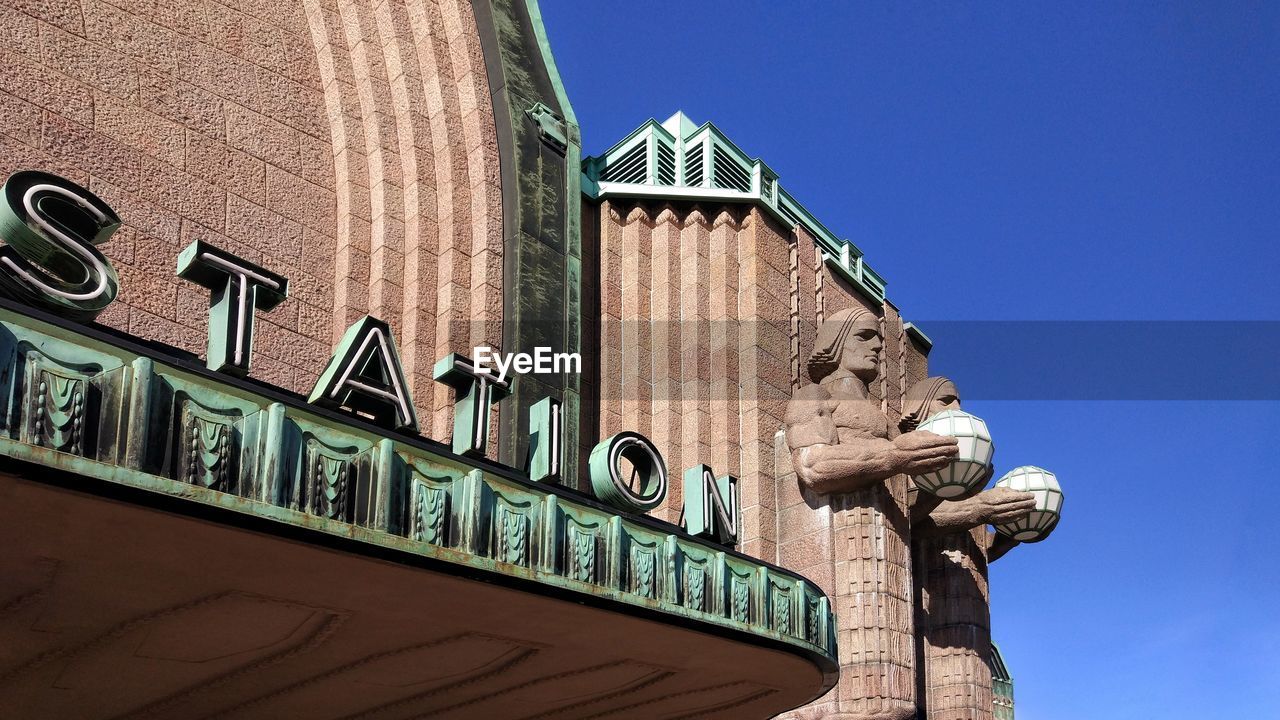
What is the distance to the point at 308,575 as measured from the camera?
13.4 m

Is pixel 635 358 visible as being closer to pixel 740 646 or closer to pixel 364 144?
pixel 364 144

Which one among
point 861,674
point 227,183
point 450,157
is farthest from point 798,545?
point 227,183

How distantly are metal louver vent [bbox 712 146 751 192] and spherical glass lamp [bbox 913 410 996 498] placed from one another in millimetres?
5892

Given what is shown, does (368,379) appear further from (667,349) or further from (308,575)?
(667,349)

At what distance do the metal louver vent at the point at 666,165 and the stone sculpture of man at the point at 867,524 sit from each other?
4737 mm

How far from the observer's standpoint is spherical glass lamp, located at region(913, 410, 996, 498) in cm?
2153

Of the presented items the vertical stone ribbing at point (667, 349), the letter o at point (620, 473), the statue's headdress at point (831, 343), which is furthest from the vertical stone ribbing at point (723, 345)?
the letter o at point (620, 473)

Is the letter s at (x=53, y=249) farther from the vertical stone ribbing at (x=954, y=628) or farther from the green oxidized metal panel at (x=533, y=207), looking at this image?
the vertical stone ribbing at (x=954, y=628)

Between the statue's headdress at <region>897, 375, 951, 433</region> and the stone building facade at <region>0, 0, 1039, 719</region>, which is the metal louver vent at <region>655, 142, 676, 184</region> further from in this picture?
the statue's headdress at <region>897, 375, 951, 433</region>

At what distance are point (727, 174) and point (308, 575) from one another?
14.1 meters

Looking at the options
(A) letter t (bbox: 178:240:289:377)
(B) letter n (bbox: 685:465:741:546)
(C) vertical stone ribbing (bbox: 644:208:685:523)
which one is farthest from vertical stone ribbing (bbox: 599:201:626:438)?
(A) letter t (bbox: 178:240:289:377)

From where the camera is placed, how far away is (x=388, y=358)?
15.6 m

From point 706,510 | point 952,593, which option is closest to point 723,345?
point 706,510

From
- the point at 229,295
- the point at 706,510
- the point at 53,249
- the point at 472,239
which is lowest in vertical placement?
the point at 706,510
